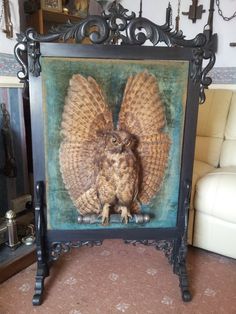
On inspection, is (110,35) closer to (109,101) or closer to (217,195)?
(109,101)

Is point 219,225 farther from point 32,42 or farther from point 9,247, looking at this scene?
point 32,42

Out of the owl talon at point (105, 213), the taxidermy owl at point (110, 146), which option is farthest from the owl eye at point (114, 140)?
the owl talon at point (105, 213)

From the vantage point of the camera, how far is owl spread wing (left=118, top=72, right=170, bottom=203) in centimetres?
103

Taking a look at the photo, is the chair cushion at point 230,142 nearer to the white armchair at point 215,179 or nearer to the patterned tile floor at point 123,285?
the white armchair at point 215,179

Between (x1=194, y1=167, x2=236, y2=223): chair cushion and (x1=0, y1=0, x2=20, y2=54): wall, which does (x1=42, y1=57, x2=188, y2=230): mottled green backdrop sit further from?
(x1=0, y1=0, x2=20, y2=54): wall

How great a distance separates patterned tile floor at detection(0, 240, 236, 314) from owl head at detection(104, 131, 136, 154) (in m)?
0.64

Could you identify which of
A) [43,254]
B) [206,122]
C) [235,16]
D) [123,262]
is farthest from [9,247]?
[235,16]

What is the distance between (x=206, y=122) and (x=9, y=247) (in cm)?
135

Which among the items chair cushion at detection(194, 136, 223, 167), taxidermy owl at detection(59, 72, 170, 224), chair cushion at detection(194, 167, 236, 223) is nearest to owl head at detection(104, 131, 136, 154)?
taxidermy owl at detection(59, 72, 170, 224)

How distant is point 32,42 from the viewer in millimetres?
958

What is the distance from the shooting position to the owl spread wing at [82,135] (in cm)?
102

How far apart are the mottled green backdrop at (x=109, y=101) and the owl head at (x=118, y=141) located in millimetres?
61

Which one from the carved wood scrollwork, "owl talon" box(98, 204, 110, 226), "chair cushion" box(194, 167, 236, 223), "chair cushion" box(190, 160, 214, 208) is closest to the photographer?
the carved wood scrollwork

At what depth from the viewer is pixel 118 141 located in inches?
40.6
